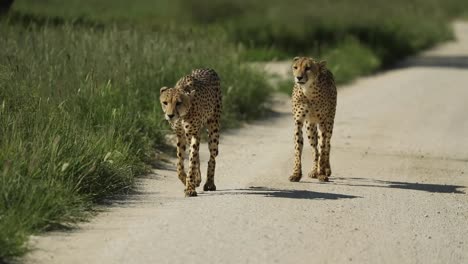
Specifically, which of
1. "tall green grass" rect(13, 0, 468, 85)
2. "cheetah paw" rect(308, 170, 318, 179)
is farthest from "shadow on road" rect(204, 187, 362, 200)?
"tall green grass" rect(13, 0, 468, 85)

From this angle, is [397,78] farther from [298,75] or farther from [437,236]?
[437,236]

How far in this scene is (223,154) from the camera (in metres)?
11.9

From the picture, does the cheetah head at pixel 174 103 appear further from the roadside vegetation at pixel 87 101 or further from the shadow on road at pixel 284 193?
the shadow on road at pixel 284 193

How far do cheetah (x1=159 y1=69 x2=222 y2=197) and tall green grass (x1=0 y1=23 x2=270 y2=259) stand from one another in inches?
22.7

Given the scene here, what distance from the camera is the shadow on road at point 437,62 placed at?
25047mm

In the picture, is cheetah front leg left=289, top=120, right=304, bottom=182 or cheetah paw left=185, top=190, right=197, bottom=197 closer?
cheetah paw left=185, top=190, right=197, bottom=197

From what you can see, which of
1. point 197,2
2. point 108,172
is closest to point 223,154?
point 108,172

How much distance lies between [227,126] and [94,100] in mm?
3178

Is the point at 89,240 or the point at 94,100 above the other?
the point at 94,100

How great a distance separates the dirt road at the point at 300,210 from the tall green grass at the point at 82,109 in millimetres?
229

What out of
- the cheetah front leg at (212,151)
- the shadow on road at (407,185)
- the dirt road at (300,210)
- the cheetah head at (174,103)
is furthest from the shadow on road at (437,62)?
the cheetah head at (174,103)

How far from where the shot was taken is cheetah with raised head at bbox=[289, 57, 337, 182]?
10.0m

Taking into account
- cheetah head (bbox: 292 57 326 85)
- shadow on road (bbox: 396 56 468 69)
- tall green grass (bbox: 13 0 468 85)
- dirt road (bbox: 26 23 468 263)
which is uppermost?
tall green grass (bbox: 13 0 468 85)

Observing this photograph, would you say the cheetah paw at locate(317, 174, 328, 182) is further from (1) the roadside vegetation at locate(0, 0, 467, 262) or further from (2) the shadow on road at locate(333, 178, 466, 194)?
(1) the roadside vegetation at locate(0, 0, 467, 262)
